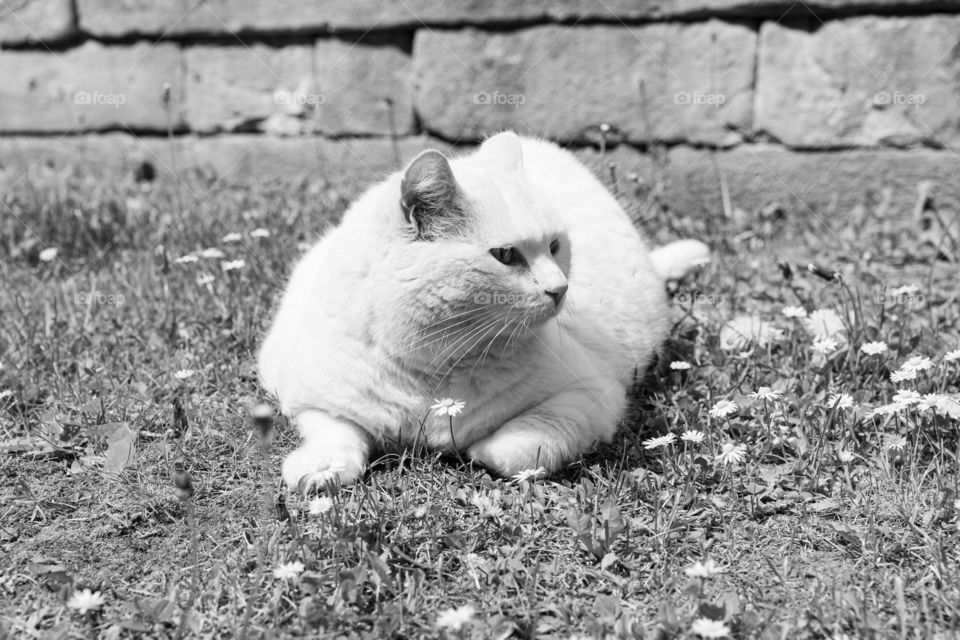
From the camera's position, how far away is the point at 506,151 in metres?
2.73

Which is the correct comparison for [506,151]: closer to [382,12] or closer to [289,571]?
[289,571]

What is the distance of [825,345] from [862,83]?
231cm

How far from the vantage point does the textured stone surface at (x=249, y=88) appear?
5.40 meters

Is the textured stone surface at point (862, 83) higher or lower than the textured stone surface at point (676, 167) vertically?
higher

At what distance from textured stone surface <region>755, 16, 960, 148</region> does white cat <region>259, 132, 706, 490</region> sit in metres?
2.49

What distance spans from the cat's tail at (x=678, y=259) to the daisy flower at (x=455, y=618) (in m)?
2.18

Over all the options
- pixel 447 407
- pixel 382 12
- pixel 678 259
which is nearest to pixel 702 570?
pixel 447 407

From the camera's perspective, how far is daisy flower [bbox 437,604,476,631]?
1.80 metres

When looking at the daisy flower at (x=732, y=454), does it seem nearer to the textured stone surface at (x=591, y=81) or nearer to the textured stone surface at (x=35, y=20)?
the textured stone surface at (x=591, y=81)

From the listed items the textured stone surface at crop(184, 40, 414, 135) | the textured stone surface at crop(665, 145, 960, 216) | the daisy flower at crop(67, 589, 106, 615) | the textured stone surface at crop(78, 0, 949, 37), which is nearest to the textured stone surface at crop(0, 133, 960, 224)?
the textured stone surface at crop(665, 145, 960, 216)

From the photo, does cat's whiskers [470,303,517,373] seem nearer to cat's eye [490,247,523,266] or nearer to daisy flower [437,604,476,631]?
cat's eye [490,247,523,266]

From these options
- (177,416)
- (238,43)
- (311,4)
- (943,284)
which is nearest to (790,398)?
(943,284)

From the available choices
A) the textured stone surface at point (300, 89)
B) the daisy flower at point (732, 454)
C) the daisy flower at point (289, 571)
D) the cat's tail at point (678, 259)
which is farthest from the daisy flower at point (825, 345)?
the textured stone surface at point (300, 89)

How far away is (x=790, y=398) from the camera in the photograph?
2812 millimetres
